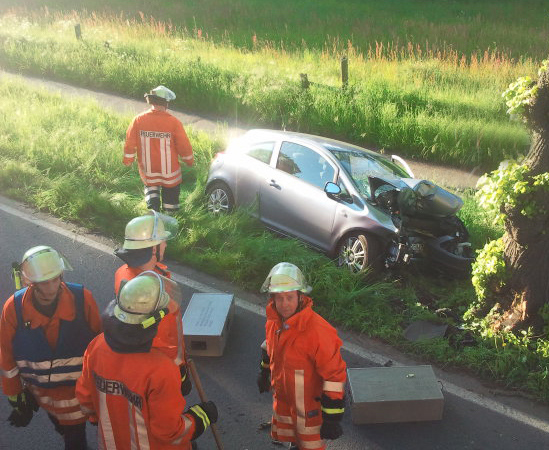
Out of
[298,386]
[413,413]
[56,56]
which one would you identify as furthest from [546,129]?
[56,56]

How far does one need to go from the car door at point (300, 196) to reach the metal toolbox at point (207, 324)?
175 cm

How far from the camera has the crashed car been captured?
22.4ft

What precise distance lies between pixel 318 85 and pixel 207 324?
8308 mm

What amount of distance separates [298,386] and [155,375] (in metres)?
1.09

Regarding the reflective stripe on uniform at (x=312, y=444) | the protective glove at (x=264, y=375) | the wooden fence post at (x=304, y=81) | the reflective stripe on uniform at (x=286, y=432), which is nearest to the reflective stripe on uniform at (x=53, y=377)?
the protective glove at (x=264, y=375)

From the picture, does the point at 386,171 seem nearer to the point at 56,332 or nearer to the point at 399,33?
the point at 56,332

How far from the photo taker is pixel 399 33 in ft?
61.5

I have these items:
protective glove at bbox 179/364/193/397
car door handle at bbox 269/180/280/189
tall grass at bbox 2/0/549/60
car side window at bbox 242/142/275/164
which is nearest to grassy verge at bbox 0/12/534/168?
tall grass at bbox 2/0/549/60

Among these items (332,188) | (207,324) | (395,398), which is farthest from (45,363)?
(332,188)

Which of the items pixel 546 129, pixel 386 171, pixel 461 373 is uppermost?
pixel 546 129

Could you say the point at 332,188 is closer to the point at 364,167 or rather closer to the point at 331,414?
the point at 364,167

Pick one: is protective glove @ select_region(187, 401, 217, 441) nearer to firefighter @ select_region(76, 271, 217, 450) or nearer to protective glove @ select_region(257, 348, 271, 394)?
firefighter @ select_region(76, 271, 217, 450)

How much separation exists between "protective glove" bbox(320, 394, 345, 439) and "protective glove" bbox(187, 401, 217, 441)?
0.69 metres

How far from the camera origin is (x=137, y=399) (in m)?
3.00
